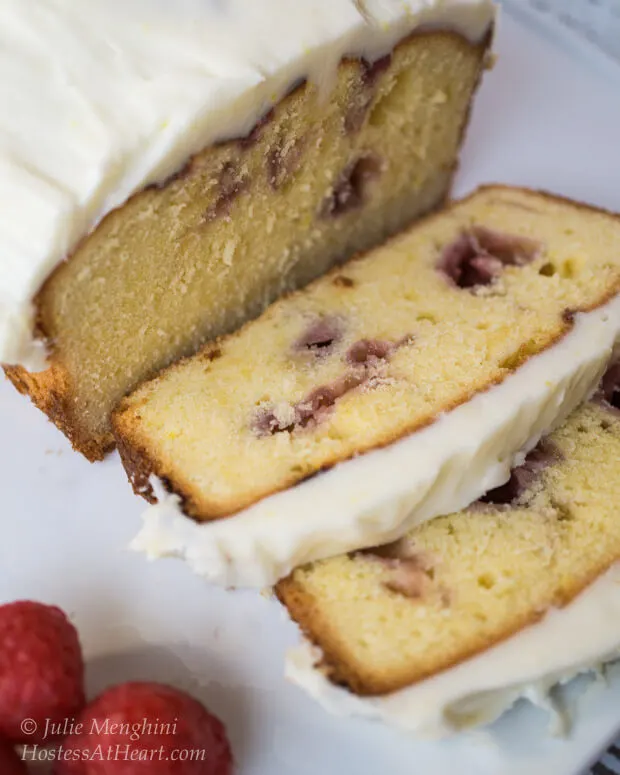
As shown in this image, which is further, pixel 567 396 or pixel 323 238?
pixel 323 238

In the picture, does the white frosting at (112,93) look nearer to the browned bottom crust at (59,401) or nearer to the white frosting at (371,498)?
the browned bottom crust at (59,401)

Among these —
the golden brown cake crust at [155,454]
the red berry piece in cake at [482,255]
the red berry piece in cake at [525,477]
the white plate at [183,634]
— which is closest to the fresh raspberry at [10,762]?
the white plate at [183,634]

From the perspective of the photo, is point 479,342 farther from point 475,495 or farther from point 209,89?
point 209,89

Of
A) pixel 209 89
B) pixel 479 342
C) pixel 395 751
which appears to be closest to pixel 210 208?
pixel 209 89

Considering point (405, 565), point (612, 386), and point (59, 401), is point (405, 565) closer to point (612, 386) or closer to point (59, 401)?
point (612, 386)

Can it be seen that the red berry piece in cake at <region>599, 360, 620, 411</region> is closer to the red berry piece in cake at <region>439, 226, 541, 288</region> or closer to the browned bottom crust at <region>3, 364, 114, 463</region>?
the red berry piece in cake at <region>439, 226, 541, 288</region>

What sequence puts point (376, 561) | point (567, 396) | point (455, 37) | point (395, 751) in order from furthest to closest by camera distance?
point (455, 37) < point (567, 396) < point (376, 561) < point (395, 751)
